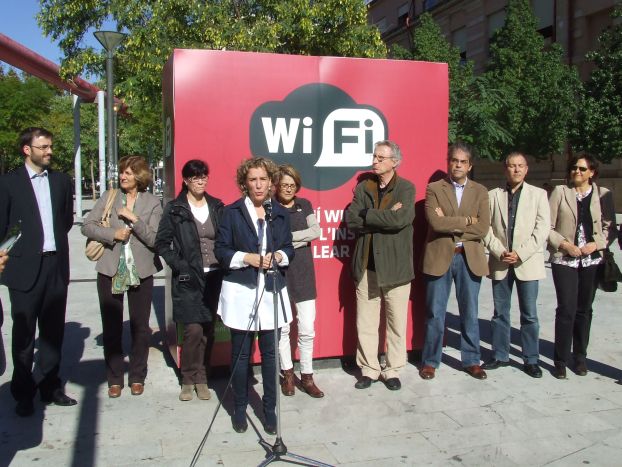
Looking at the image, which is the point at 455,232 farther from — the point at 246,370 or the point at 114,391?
the point at 114,391

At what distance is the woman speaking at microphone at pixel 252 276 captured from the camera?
380cm

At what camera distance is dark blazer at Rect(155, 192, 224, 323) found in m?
4.35

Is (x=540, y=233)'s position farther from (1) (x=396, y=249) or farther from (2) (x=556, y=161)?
(2) (x=556, y=161)

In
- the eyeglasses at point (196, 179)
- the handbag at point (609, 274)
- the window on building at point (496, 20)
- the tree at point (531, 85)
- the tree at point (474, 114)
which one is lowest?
the handbag at point (609, 274)

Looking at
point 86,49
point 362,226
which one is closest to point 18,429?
point 362,226

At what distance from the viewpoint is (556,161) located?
25.6m

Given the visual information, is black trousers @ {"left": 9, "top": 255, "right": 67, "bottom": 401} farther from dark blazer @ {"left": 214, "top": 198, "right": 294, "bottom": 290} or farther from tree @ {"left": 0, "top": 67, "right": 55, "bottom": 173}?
tree @ {"left": 0, "top": 67, "right": 55, "bottom": 173}

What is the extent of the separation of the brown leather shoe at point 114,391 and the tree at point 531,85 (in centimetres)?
1697

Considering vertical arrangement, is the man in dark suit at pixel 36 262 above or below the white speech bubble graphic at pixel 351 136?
below

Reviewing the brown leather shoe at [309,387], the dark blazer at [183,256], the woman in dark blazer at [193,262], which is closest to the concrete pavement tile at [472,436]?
the brown leather shoe at [309,387]

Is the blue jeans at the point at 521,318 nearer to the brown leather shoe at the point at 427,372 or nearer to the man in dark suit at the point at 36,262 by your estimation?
the brown leather shoe at the point at 427,372

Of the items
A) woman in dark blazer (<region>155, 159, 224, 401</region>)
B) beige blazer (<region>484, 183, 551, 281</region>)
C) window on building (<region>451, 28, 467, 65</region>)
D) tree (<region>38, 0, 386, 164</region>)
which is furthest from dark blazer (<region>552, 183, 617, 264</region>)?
window on building (<region>451, 28, 467, 65</region>)

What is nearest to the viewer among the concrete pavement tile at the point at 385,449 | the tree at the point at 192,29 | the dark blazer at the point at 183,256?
the concrete pavement tile at the point at 385,449

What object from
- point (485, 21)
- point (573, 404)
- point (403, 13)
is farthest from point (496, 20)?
point (573, 404)
